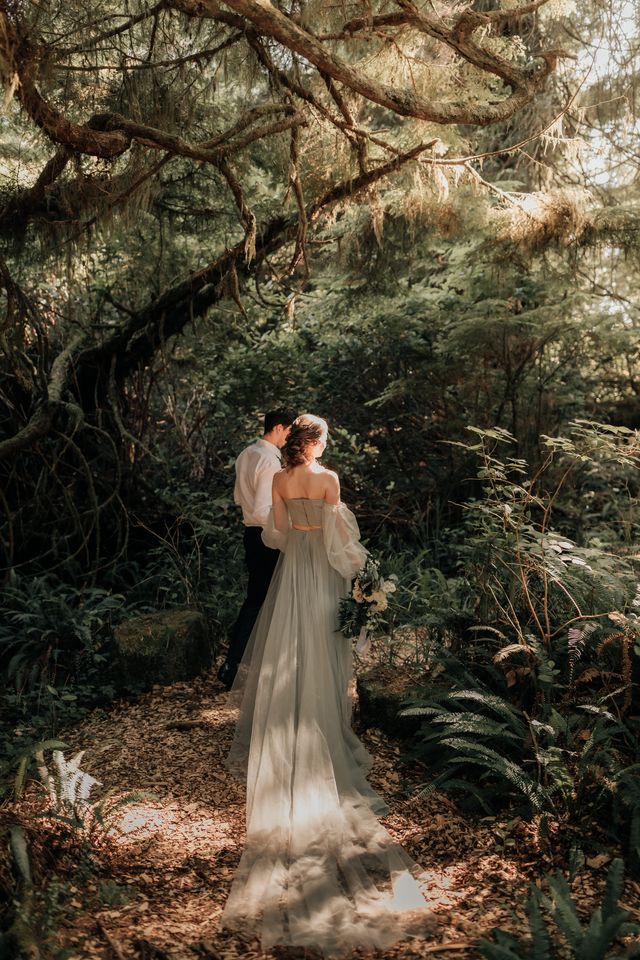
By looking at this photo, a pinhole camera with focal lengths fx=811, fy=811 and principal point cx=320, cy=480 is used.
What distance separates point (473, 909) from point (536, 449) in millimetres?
5751

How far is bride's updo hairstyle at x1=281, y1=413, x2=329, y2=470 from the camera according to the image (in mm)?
4535

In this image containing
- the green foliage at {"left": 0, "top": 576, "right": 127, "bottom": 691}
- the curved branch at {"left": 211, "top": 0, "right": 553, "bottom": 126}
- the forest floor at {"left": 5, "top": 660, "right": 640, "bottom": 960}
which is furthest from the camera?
the green foliage at {"left": 0, "top": 576, "right": 127, "bottom": 691}

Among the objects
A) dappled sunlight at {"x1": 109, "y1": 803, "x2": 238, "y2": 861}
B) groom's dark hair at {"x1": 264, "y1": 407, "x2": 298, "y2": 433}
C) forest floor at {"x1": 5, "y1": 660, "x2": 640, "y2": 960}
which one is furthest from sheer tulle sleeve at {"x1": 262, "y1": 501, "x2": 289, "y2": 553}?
dappled sunlight at {"x1": 109, "y1": 803, "x2": 238, "y2": 861}

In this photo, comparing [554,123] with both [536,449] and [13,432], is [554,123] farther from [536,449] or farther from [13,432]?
[13,432]

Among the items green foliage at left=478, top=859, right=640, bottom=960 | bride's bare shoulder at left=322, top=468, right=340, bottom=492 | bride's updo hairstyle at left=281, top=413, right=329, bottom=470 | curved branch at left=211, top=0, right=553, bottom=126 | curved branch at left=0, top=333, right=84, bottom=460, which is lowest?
green foliage at left=478, top=859, right=640, bottom=960

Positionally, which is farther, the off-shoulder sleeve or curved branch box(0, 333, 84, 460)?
curved branch box(0, 333, 84, 460)

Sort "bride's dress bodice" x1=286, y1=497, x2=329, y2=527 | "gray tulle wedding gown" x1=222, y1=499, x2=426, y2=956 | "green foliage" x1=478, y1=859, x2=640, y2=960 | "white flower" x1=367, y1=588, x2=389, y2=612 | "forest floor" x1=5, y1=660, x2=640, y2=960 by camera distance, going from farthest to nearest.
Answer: "bride's dress bodice" x1=286, y1=497, x2=329, y2=527, "white flower" x1=367, y1=588, x2=389, y2=612, "gray tulle wedding gown" x1=222, y1=499, x2=426, y2=956, "forest floor" x1=5, y1=660, x2=640, y2=960, "green foliage" x1=478, y1=859, x2=640, y2=960

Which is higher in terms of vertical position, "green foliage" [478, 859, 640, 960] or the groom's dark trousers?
the groom's dark trousers

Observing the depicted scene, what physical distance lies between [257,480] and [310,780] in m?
2.20

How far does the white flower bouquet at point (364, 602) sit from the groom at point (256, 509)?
111cm

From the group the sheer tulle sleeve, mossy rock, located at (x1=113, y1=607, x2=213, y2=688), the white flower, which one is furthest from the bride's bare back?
mossy rock, located at (x1=113, y1=607, x2=213, y2=688)

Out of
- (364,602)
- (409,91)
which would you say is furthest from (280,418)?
(409,91)

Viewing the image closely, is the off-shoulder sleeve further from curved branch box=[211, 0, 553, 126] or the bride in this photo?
curved branch box=[211, 0, 553, 126]

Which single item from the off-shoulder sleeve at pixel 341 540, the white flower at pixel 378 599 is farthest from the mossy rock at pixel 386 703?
the off-shoulder sleeve at pixel 341 540
